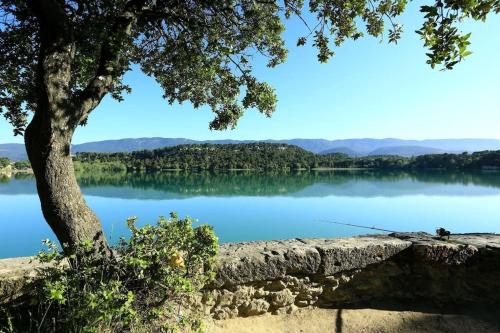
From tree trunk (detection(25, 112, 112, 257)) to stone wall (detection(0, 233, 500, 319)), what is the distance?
117 cm

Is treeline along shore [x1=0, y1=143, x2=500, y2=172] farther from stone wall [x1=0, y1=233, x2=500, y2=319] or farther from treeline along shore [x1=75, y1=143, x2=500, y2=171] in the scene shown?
stone wall [x1=0, y1=233, x2=500, y2=319]

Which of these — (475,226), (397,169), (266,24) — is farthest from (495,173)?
(266,24)

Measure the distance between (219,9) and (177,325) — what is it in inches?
164

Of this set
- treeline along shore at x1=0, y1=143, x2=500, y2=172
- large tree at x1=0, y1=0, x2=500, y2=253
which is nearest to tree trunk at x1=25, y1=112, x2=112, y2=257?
large tree at x1=0, y1=0, x2=500, y2=253

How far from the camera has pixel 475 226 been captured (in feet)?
78.5

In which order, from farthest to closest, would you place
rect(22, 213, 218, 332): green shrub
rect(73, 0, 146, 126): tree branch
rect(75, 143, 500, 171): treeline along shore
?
rect(75, 143, 500, 171): treeline along shore, rect(73, 0, 146, 126): tree branch, rect(22, 213, 218, 332): green shrub

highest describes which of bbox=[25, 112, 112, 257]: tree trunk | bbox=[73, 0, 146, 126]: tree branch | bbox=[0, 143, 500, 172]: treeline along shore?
bbox=[73, 0, 146, 126]: tree branch

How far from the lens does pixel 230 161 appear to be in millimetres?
111062

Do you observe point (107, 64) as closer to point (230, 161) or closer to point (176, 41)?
point (176, 41)

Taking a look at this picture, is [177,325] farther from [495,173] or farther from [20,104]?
[495,173]

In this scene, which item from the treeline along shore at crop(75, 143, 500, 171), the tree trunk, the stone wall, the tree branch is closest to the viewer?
the tree trunk

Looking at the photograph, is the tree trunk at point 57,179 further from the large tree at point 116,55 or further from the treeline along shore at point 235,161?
the treeline along shore at point 235,161

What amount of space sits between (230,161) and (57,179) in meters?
108

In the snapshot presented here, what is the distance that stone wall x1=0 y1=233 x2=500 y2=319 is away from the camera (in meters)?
3.48
